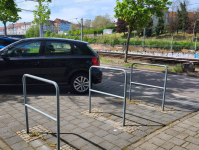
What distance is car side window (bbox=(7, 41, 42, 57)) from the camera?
6180 millimetres

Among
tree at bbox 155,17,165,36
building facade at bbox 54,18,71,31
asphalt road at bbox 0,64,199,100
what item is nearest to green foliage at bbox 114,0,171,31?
asphalt road at bbox 0,64,199,100

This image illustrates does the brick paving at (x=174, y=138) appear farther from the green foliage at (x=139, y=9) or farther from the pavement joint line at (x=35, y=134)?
the green foliage at (x=139, y=9)

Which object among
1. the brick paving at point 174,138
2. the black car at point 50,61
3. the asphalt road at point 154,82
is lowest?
the brick paving at point 174,138

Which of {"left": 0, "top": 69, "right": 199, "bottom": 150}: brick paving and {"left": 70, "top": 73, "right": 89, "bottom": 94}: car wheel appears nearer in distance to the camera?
{"left": 0, "top": 69, "right": 199, "bottom": 150}: brick paving

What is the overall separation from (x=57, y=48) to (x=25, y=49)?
985 millimetres

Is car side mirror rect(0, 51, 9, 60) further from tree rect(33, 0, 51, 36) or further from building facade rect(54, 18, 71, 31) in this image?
building facade rect(54, 18, 71, 31)

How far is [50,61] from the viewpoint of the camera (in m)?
6.23

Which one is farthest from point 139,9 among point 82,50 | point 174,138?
point 174,138

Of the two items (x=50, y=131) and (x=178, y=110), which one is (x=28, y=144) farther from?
(x=178, y=110)

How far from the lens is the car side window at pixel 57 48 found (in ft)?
20.8

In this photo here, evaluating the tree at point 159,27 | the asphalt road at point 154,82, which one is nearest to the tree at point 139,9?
the asphalt road at point 154,82

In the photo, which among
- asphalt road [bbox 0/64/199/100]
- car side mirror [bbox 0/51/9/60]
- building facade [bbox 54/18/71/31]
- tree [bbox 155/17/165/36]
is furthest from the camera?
building facade [bbox 54/18/71/31]

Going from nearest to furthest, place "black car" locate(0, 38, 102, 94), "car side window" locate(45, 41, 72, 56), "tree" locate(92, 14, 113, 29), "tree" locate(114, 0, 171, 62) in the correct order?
"black car" locate(0, 38, 102, 94), "car side window" locate(45, 41, 72, 56), "tree" locate(114, 0, 171, 62), "tree" locate(92, 14, 113, 29)

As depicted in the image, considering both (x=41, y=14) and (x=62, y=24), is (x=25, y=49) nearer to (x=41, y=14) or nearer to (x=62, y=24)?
(x=41, y=14)
